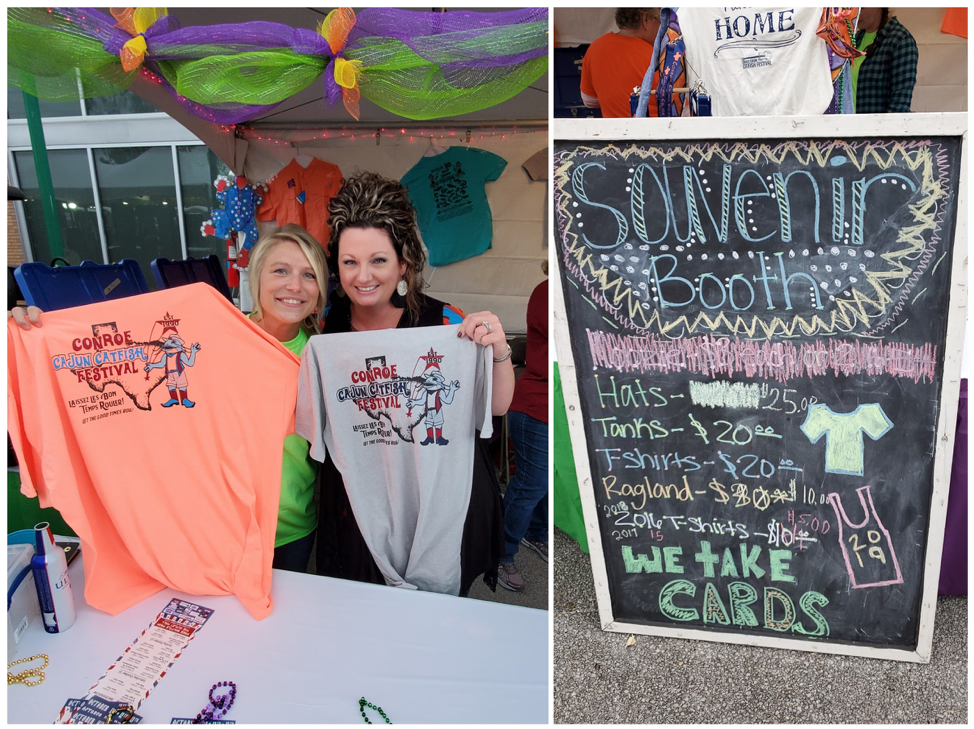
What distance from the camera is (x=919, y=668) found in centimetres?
188

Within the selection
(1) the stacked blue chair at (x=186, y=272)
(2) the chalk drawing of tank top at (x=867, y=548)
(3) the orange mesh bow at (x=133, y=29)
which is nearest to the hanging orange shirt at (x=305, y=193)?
(1) the stacked blue chair at (x=186, y=272)

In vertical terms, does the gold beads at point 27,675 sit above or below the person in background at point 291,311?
below

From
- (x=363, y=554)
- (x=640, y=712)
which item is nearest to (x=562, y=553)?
(x=640, y=712)

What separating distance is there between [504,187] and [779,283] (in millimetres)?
2137

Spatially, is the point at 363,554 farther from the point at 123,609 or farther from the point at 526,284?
the point at 526,284

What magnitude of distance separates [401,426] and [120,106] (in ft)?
25.9

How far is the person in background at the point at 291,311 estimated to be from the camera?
1.68 metres

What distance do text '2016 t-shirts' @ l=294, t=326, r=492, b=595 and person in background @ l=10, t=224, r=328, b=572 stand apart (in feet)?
0.43

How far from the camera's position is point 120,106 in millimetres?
7277

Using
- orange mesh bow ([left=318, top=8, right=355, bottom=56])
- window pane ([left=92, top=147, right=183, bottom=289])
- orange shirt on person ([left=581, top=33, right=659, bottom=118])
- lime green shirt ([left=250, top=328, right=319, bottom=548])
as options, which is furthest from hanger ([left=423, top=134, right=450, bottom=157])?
window pane ([left=92, top=147, right=183, bottom=289])

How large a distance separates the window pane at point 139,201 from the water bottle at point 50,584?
669cm

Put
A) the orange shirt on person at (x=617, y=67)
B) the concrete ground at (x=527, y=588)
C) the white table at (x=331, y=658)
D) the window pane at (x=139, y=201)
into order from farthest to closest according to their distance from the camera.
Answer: the window pane at (x=139, y=201) → the concrete ground at (x=527, y=588) → the orange shirt on person at (x=617, y=67) → the white table at (x=331, y=658)

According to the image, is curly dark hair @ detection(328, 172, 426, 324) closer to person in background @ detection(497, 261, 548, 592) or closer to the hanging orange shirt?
person in background @ detection(497, 261, 548, 592)

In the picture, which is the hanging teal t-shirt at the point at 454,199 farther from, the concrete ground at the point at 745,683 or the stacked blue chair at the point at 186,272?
the concrete ground at the point at 745,683
